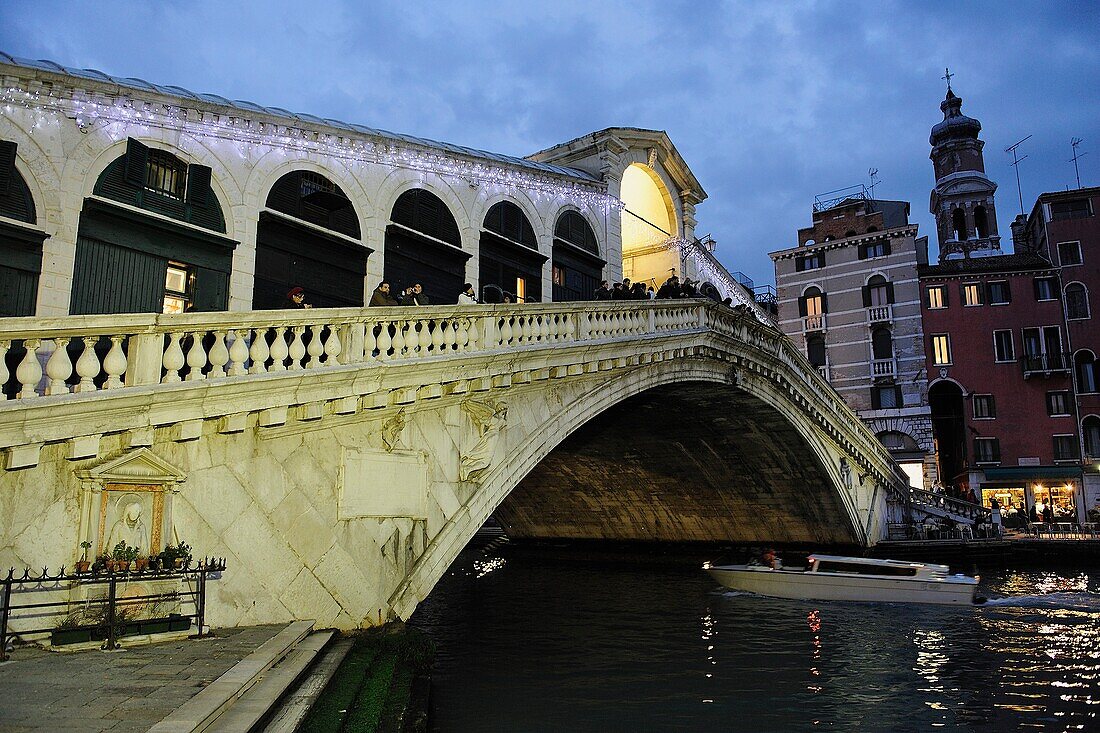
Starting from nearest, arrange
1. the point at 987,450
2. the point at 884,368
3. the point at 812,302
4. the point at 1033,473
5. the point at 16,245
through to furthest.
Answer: the point at 16,245 → the point at 1033,473 → the point at 987,450 → the point at 884,368 → the point at 812,302

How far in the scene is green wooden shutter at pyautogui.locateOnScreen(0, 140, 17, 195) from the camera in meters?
9.31

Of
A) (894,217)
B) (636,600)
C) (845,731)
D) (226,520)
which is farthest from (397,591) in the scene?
(894,217)

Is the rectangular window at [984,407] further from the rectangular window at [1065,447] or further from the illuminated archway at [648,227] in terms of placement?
the illuminated archway at [648,227]

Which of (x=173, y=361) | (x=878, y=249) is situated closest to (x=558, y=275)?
(x=173, y=361)

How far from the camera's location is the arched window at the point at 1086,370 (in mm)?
35156

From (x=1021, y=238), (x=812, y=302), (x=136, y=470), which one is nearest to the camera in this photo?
(x=136, y=470)

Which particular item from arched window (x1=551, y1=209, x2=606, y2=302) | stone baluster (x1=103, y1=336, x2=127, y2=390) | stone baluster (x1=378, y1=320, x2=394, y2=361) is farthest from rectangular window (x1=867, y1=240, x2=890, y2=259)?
stone baluster (x1=103, y1=336, x2=127, y2=390)

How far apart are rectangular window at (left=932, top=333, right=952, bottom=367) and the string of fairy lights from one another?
26761mm

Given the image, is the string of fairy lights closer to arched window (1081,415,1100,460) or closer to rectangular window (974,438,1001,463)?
rectangular window (974,438,1001,463)

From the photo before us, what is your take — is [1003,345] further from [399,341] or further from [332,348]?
[332,348]

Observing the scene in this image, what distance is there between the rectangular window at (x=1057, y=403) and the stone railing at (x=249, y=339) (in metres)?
29.7

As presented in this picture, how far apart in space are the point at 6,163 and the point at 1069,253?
41898 mm

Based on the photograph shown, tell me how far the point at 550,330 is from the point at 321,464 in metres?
4.75

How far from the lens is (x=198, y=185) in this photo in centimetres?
1141
